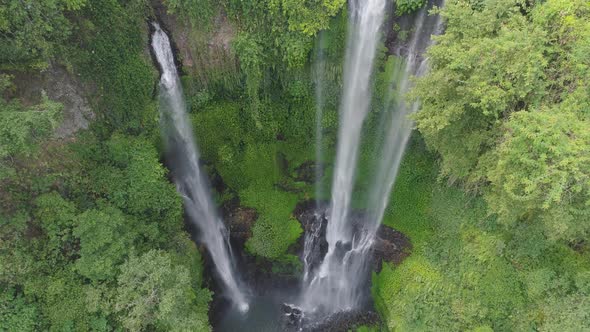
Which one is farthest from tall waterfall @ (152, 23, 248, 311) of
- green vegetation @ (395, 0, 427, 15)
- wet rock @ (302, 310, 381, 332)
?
green vegetation @ (395, 0, 427, 15)

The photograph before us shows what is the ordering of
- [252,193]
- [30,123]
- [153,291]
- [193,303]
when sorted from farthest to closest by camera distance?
[252,193], [193,303], [153,291], [30,123]

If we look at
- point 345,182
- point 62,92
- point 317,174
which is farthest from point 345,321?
point 62,92

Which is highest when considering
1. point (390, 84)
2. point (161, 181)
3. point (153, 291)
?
point (390, 84)

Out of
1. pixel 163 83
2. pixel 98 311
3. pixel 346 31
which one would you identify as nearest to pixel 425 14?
pixel 346 31

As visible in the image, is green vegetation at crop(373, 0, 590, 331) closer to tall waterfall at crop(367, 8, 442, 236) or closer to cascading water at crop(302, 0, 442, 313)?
tall waterfall at crop(367, 8, 442, 236)

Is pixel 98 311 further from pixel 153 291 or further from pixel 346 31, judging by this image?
pixel 346 31

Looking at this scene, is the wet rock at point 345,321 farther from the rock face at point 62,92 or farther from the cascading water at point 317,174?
the rock face at point 62,92
